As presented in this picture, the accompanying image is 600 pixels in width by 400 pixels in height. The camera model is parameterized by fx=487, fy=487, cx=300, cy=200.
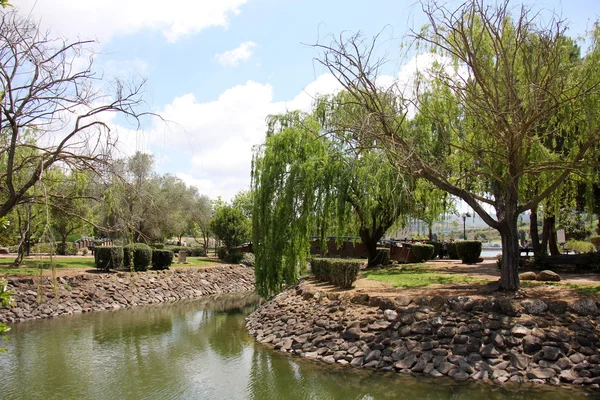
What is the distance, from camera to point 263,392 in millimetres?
8305

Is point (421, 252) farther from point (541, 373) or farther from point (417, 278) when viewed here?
point (541, 373)

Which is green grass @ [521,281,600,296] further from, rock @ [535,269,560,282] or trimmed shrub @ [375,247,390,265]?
trimmed shrub @ [375,247,390,265]

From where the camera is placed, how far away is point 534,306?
9.27 m

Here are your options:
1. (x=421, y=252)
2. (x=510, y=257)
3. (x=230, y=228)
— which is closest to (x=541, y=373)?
(x=510, y=257)

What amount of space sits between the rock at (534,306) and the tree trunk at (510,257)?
1.01 metres

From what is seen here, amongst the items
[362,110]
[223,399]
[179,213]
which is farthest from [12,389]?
[179,213]

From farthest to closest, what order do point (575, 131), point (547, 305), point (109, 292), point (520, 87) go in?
point (109, 292)
point (575, 131)
point (520, 87)
point (547, 305)

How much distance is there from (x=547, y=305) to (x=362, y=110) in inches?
212

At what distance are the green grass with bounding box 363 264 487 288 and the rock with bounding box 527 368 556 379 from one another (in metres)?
4.34

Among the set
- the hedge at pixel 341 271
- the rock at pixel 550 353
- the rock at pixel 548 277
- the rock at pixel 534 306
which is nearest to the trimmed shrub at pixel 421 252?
the hedge at pixel 341 271

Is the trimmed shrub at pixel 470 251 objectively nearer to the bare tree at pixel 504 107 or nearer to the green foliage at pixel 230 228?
the bare tree at pixel 504 107

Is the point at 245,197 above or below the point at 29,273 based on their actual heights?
above

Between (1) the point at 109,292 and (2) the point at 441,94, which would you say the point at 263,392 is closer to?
(2) the point at 441,94

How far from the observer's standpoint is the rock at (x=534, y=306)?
9.20 metres
